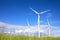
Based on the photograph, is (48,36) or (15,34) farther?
(48,36)

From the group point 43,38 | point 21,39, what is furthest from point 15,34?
point 43,38

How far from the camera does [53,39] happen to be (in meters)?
5.50

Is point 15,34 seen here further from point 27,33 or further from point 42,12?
point 42,12

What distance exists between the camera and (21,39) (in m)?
4.97

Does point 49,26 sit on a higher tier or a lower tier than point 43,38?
higher

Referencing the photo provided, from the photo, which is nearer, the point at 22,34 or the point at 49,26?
the point at 22,34

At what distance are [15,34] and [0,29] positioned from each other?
40 cm

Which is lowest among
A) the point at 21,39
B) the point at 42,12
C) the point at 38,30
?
the point at 21,39

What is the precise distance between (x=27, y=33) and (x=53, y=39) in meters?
0.75

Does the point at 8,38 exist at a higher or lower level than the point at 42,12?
lower

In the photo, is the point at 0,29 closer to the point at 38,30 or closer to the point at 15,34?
the point at 15,34

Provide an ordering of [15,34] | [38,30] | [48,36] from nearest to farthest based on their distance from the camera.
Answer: [15,34]
[48,36]
[38,30]

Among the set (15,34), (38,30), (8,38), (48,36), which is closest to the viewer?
(8,38)

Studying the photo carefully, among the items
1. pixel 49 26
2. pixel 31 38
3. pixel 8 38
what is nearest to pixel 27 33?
pixel 31 38
